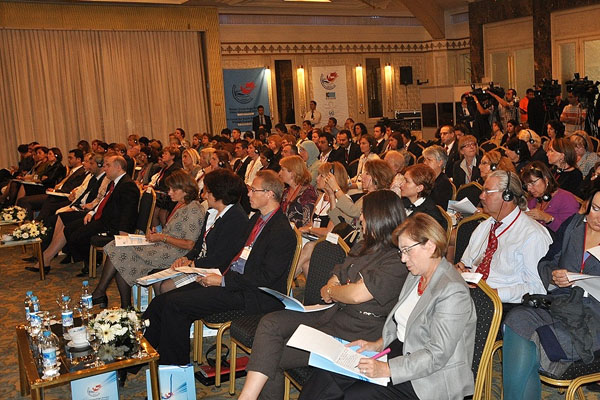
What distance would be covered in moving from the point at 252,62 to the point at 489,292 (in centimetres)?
1533

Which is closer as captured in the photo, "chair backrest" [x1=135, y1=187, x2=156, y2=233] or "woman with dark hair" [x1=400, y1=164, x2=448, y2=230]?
"woman with dark hair" [x1=400, y1=164, x2=448, y2=230]

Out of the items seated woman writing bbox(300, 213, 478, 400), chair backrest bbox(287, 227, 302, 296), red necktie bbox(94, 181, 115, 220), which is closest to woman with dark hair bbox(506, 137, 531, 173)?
chair backrest bbox(287, 227, 302, 296)

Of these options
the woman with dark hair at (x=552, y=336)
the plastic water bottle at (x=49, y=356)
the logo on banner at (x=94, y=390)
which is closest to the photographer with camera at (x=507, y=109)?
the woman with dark hair at (x=552, y=336)

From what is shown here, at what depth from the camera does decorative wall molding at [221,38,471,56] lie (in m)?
17.2

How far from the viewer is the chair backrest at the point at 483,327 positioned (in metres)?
2.68

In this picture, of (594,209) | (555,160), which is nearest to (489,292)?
(594,209)

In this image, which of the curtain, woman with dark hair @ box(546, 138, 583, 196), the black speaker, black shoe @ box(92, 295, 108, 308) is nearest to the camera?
woman with dark hair @ box(546, 138, 583, 196)

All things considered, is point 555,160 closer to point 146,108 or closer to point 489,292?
point 489,292

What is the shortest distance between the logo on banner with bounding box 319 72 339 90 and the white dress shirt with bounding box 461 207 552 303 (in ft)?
50.0

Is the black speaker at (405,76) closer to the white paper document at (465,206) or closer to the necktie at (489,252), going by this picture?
the white paper document at (465,206)

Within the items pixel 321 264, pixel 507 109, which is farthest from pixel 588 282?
pixel 507 109

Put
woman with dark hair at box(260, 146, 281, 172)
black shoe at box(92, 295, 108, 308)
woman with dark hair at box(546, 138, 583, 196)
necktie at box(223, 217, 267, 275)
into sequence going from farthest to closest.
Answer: woman with dark hair at box(260, 146, 281, 172)
black shoe at box(92, 295, 108, 308)
woman with dark hair at box(546, 138, 583, 196)
necktie at box(223, 217, 267, 275)

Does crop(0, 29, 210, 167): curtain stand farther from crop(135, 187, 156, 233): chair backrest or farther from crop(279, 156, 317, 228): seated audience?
crop(279, 156, 317, 228): seated audience

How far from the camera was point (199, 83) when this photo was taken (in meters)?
16.7
